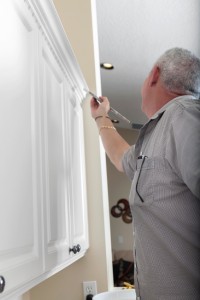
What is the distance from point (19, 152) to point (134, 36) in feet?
5.99

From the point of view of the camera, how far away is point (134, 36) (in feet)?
7.90

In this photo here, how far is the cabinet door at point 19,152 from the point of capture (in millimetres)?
739

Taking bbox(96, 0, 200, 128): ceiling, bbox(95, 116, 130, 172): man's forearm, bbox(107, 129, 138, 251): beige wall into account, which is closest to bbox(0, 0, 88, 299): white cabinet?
bbox(95, 116, 130, 172): man's forearm

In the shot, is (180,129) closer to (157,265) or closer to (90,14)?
(157,265)

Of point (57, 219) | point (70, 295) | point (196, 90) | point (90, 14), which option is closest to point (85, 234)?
point (70, 295)

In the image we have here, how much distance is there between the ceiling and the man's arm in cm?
55

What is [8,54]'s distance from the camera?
816 millimetres

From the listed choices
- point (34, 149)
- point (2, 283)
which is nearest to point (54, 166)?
point (34, 149)

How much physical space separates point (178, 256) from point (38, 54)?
0.74 meters

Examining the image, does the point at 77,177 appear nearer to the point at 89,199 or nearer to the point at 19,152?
the point at 89,199

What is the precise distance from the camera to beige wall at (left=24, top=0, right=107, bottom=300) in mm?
1786

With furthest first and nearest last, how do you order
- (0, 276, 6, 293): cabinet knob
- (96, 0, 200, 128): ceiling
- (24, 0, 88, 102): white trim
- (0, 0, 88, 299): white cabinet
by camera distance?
1. (96, 0, 200, 128): ceiling
2. (24, 0, 88, 102): white trim
3. (0, 0, 88, 299): white cabinet
4. (0, 276, 6, 293): cabinet knob

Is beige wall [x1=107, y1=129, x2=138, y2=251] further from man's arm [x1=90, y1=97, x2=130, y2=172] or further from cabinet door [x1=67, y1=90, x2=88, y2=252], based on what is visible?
man's arm [x1=90, y1=97, x2=130, y2=172]

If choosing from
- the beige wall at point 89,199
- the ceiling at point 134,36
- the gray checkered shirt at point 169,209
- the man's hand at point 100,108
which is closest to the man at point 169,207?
the gray checkered shirt at point 169,209
